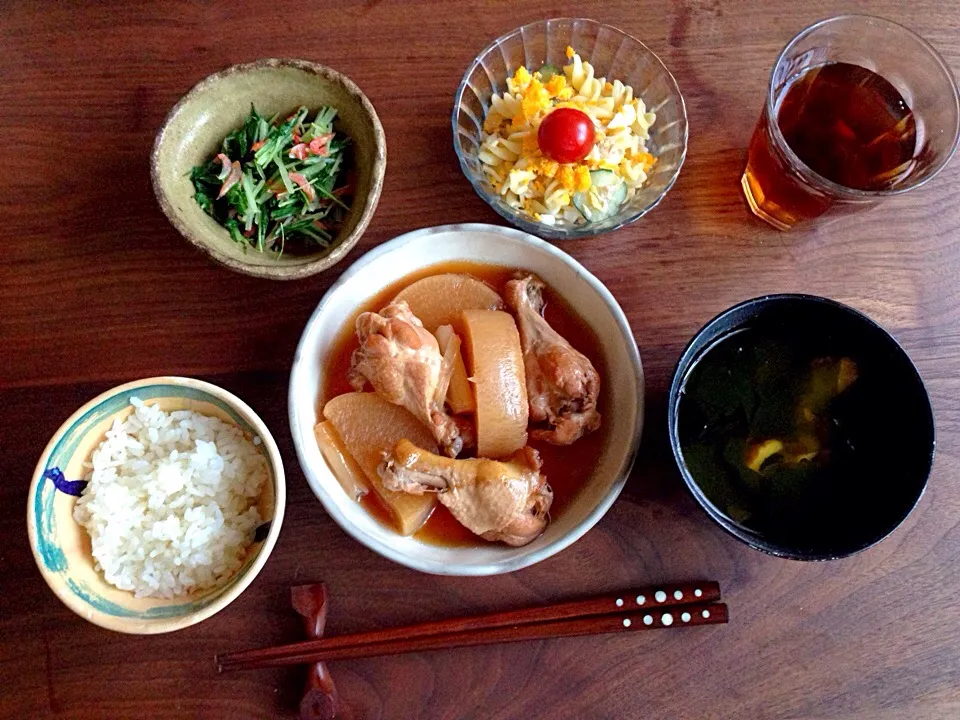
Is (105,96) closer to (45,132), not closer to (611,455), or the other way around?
(45,132)

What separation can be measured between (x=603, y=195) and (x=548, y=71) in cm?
40

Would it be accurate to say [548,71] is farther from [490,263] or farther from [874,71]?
[874,71]

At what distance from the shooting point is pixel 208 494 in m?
1.85

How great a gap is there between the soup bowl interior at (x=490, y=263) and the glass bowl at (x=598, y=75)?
0.37 feet

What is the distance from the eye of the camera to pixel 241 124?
2.01 meters

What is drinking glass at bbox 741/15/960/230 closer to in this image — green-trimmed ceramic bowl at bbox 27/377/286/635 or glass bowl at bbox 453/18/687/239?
glass bowl at bbox 453/18/687/239

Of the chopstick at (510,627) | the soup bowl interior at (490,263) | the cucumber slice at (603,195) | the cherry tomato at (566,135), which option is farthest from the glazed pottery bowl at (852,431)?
the cherry tomato at (566,135)

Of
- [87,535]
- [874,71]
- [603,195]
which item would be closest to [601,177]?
[603,195]

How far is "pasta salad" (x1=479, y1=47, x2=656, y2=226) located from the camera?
74.9 inches

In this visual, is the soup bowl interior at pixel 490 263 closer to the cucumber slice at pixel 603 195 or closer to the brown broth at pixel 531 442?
the brown broth at pixel 531 442

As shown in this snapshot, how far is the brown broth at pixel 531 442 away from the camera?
193 centimetres

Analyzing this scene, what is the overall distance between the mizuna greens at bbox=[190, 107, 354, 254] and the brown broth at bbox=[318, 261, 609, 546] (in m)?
0.25

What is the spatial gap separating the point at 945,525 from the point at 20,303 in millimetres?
2501

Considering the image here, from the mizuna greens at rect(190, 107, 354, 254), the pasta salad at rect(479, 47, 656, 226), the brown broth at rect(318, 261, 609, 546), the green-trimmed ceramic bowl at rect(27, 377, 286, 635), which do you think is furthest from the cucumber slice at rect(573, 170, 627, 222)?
the green-trimmed ceramic bowl at rect(27, 377, 286, 635)
